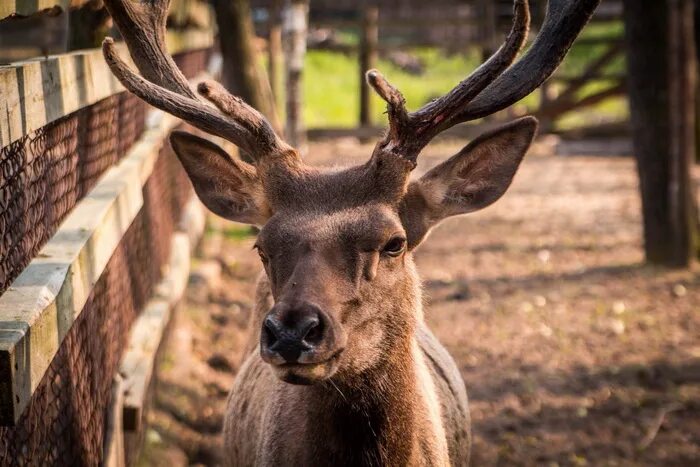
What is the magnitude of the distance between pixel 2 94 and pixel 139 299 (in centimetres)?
349

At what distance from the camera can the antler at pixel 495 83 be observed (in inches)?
158

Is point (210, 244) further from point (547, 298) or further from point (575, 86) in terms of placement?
point (575, 86)

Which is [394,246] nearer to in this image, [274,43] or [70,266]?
[70,266]

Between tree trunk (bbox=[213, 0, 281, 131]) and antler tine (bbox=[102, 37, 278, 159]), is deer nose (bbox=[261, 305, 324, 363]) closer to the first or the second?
antler tine (bbox=[102, 37, 278, 159])

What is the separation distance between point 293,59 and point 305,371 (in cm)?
1019

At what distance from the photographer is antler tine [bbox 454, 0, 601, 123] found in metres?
4.23

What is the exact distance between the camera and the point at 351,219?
386 centimetres

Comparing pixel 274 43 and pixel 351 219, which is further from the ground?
pixel 274 43

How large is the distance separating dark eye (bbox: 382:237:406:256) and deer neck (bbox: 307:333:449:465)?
39 cm

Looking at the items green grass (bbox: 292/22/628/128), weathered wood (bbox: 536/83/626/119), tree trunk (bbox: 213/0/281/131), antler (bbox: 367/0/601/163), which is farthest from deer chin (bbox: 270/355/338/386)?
green grass (bbox: 292/22/628/128)

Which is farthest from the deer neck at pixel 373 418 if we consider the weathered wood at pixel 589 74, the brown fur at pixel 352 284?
the weathered wood at pixel 589 74

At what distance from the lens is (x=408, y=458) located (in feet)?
13.1

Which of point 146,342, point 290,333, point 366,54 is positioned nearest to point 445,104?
point 290,333

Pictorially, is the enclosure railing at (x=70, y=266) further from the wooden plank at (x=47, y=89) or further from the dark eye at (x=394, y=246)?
the dark eye at (x=394, y=246)
